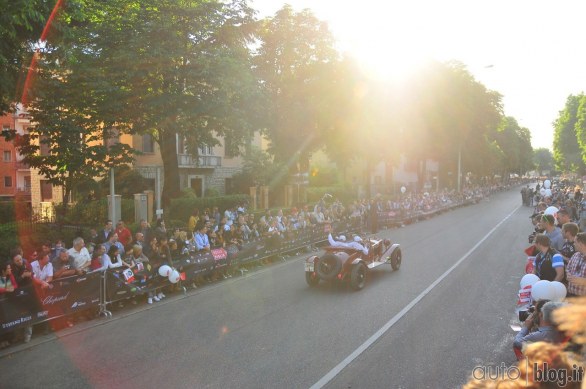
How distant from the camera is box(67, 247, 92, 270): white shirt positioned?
35.0ft

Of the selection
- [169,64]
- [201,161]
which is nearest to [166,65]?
[169,64]

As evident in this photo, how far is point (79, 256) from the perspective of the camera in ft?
35.6

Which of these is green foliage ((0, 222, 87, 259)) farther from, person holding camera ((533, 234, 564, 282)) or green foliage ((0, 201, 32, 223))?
person holding camera ((533, 234, 564, 282))

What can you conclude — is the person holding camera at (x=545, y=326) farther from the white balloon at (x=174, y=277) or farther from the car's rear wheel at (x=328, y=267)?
the white balloon at (x=174, y=277)

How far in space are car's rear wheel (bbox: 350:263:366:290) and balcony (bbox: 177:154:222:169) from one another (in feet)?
80.1

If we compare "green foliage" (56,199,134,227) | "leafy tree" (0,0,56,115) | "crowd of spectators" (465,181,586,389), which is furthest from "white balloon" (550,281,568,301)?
"green foliage" (56,199,134,227)

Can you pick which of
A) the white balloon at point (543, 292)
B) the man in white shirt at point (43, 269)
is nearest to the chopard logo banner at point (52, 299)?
the man in white shirt at point (43, 269)

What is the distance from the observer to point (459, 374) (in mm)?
6695

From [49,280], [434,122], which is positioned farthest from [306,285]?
[434,122]

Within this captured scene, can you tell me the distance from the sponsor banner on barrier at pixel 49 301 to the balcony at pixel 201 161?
25.4 metres

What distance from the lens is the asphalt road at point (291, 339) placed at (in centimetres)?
674

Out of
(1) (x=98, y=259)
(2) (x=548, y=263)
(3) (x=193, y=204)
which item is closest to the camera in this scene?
(2) (x=548, y=263)

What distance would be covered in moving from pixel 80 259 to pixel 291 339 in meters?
5.44

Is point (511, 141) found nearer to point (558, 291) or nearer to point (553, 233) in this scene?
point (553, 233)
